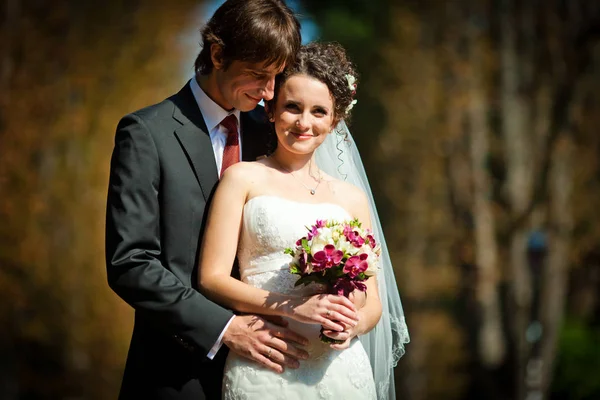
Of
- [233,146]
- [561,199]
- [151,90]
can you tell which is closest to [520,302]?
[561,199]

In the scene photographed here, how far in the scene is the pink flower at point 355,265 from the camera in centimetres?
280

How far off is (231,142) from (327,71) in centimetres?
51

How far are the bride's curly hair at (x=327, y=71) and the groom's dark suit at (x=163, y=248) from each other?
425 millimetres

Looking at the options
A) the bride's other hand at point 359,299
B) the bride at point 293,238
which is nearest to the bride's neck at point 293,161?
the bride at point 293,238

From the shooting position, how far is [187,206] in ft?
10.3

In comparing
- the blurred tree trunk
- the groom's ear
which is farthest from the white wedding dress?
the blurred tree trunk

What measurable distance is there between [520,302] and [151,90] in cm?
659

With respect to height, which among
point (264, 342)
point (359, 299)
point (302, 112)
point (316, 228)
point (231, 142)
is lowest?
point (264, 342)

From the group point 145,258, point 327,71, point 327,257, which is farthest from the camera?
point 327,71

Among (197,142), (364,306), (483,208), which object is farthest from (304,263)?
(483,208)

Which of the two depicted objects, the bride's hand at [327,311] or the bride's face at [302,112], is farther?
the bride's face at [302,112]

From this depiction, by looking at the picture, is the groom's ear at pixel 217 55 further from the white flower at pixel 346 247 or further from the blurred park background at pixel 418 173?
A: the blurred park background at pixel 418 173

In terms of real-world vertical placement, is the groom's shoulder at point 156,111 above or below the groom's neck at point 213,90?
below

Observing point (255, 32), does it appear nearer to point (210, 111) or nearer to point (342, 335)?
point (210, 111)
